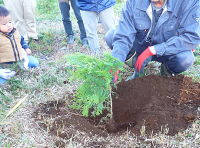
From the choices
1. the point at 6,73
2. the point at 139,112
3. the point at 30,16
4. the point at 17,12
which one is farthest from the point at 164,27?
the point at 17,12

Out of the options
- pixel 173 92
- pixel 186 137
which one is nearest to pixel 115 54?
pixel 173 92

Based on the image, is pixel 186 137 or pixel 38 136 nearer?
pixel 186 137

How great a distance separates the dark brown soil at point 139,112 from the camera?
7.32 ft

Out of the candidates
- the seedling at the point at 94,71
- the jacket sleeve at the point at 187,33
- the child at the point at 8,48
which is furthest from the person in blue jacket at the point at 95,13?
the seedling at the point at 94,71

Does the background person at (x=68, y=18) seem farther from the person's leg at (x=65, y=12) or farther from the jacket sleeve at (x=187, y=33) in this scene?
the jacket sleeve at (x=187, y=33)

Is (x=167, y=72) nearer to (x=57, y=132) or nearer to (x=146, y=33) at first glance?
(x=146, y=33)

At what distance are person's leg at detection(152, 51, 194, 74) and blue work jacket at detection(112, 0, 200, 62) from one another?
0.10m

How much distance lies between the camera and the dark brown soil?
223cm

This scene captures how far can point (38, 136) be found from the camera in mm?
2213

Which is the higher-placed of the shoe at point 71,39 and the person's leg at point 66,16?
the person's leg at point 66,16

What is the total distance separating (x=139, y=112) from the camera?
246 cm

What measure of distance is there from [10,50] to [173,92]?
311 centimetres

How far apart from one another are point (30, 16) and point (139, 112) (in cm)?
410

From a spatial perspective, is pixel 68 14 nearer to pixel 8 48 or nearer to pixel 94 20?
pixel 94 20
